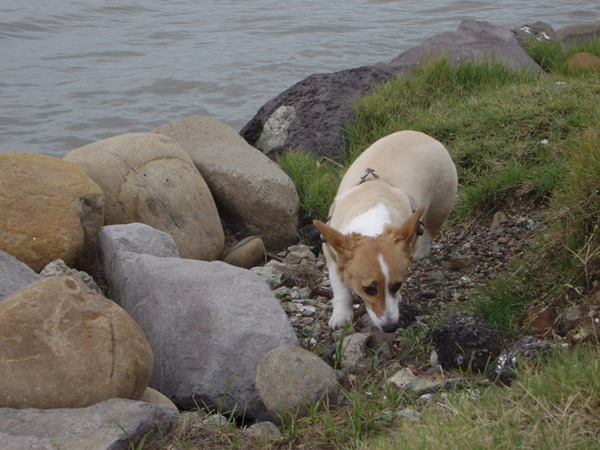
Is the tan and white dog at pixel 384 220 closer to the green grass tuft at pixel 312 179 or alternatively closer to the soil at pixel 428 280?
the soil at pixel 428 280

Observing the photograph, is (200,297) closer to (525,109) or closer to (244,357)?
(244,357)

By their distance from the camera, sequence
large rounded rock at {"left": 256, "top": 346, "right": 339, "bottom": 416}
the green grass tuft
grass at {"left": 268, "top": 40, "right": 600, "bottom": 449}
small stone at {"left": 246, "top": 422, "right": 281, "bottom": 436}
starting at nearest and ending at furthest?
1. grass at {"left": 268, "top": 40, "right": 600, "bottom": 449}
2. small stone at {"left": 246, "top": 422, "right": 281, "bottom": 436}
3. large rounded rock at {"left": 256, "top": 346, "right": 339, "bottom": 416}
4. the green grass tuft

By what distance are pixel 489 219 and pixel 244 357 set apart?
2.54 m

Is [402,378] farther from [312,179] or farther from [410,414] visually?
[312,179]

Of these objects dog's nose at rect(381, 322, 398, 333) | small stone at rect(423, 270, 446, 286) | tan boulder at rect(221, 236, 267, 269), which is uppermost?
dog's nose at rect(381, 322, 398, 333)

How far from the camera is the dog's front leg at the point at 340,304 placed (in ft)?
15.6

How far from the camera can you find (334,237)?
14.3 ft

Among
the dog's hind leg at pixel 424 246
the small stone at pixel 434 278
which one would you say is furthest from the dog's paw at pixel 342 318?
the dog's hind leg at pixel 424 246

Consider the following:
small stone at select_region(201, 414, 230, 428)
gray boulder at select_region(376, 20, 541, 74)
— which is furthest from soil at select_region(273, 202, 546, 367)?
gray boulder at select_region(376, 20, 541, 74)

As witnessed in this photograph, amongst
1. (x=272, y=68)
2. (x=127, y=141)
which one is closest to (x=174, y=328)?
(x=127, y=141)

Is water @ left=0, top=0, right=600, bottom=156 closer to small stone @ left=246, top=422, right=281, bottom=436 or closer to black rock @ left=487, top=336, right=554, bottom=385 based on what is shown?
small stone @ left=246, top=422, right=281, bottom=436

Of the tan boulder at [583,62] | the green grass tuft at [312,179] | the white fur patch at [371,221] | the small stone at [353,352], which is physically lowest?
the small stone at [353,352]

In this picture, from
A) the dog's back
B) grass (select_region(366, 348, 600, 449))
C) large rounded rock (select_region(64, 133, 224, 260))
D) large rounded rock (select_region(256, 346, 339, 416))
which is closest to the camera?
grass (select_region(366, 348, 600, 449))

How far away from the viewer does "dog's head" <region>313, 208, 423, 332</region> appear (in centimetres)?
430
